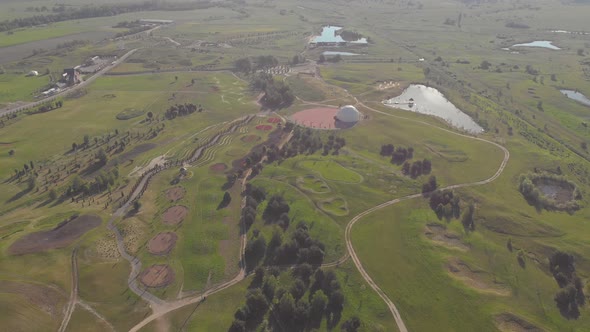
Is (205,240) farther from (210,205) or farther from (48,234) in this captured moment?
(48,234)

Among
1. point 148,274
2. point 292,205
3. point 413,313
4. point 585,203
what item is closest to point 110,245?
point 148,274

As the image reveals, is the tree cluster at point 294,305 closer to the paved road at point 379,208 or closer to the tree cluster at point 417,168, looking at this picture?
the paved road at point 379,208

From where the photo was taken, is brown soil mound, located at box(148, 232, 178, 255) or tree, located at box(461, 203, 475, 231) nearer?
brown soil mound, located at box(148, 232, 178, 255)

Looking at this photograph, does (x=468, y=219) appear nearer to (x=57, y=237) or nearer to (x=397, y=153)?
(x=397, y=153)

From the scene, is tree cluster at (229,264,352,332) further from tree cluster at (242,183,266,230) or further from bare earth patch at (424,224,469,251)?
bare earth patch at (424,224,469,251)

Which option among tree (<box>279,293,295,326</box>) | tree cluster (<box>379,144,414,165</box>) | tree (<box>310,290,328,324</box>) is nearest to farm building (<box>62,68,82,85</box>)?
tree cluster (<box>379,144,414,165</box>)

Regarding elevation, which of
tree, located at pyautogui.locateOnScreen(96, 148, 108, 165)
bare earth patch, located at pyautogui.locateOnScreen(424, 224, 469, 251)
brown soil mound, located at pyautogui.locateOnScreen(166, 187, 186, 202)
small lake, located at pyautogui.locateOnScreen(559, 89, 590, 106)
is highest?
→ small lake, located at pyautogui.locateOnScreen(559, 89, 590, 106)
